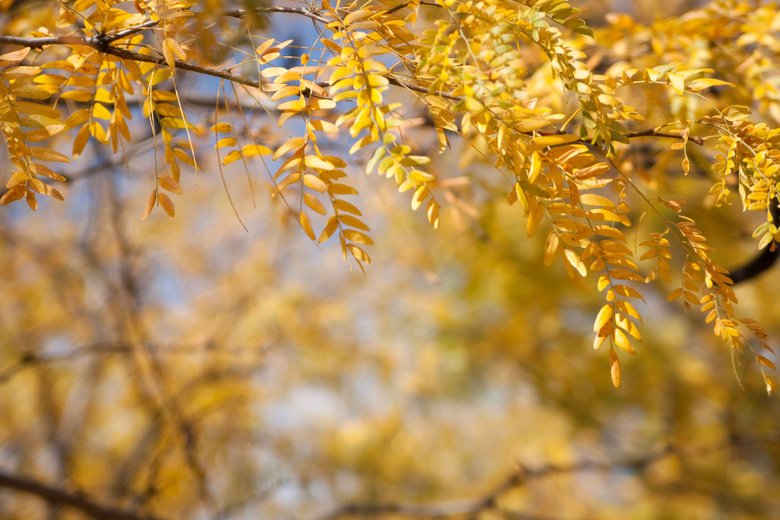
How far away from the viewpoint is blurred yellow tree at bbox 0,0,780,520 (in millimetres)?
414

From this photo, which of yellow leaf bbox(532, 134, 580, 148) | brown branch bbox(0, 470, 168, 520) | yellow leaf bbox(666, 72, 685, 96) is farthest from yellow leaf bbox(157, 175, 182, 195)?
brown branch bbox(0, 470, 168, 520)

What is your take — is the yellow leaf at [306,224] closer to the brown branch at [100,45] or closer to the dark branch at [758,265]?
the brown branch at [100,45]

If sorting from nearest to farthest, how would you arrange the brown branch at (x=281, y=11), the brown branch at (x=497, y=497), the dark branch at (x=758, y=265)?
the brown branch at (x=281, y=11) < the dark branch at (x=758, y=265) < the brown branch at (x=497, y=497)

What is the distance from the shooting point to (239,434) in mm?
2277

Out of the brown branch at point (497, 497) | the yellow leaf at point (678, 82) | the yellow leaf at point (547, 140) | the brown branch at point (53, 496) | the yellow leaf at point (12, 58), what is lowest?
the brown branch at point (497, 497)

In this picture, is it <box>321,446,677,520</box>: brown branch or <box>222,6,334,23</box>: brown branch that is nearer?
<box>222,6,334,23</box>: brown branch

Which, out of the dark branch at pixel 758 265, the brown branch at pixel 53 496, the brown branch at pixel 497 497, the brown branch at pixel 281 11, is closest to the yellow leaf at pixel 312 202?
the brown branch at pixel 281 11

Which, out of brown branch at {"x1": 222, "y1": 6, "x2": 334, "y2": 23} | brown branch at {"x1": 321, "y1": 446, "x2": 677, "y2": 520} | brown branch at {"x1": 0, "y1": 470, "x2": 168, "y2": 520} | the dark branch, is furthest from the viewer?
brown branch at {"x1": 321, "y1": 446, "x2": 677, "y2": 520}

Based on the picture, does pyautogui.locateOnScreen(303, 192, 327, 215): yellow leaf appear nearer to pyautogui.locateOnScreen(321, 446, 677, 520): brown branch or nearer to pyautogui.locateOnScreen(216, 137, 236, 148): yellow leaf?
pyautogui.locateOnScreen(216, 137, 236, 148): yellow leaf

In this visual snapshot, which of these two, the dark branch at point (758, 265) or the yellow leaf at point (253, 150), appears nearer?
the yellow leaf at point (253, 150)

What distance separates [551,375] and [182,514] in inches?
67.9

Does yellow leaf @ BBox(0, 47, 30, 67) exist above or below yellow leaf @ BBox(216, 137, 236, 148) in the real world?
above

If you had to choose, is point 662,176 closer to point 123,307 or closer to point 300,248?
point 123,307

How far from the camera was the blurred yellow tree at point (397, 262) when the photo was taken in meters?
0.41
